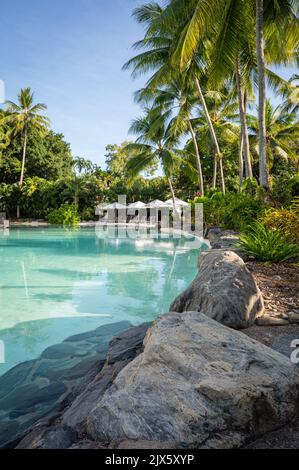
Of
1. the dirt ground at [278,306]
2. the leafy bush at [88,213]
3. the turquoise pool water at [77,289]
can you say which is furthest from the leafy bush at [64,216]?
the dirt ground at [278,306]

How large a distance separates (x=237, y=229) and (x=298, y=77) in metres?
19.3

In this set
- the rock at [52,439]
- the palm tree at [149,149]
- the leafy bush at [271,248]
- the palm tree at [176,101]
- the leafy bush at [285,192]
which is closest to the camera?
the rock at [52,439]

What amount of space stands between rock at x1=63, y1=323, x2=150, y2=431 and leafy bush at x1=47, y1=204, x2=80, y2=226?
82.4 ft

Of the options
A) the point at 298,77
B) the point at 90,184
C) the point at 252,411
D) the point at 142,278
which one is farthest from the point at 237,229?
the point at 90,184

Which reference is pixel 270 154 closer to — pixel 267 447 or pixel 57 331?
pixel 57 331

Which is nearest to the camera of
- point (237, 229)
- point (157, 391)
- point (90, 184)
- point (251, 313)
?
point (157, 391)

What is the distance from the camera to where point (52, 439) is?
209cm

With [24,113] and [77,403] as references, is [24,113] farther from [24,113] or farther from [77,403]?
[77,403]

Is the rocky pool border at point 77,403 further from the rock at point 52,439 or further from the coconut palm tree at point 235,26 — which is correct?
the coconut palm tree at point 235,26

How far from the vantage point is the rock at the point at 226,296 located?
3.28 meters

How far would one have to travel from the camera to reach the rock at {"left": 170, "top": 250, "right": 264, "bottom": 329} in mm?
3283

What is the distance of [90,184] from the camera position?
3089 centimetres

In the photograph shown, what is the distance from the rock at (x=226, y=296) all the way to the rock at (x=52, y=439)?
1722 mm

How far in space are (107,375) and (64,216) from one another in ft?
86.2
